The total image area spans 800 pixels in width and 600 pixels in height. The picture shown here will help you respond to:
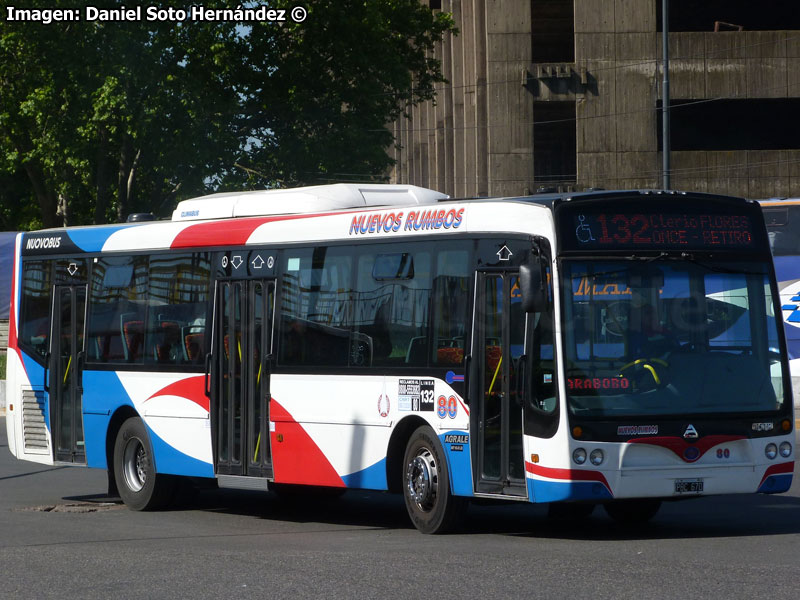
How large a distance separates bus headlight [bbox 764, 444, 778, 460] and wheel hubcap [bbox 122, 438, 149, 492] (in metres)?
6.53

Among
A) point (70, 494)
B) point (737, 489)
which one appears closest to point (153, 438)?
point (70, 494)

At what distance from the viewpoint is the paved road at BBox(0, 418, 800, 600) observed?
28.2 feet

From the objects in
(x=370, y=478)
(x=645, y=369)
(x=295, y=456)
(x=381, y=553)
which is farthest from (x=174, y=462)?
(x=645, y=369)

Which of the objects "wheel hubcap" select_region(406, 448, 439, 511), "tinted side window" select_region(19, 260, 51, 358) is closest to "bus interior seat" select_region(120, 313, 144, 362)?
"tinted side window" select_region(19, 260, 51, 358)

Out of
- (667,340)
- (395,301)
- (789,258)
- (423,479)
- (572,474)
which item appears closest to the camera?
(572,474)

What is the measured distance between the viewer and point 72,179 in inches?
1626

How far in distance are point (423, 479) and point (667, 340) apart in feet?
7.45

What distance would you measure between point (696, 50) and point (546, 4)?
733cm

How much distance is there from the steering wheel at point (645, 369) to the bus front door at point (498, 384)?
32.6 inches

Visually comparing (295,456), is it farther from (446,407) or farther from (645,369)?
(645,369)

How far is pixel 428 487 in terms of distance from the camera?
460 inches

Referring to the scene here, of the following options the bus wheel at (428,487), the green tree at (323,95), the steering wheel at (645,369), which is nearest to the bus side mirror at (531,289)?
the steering wheel at (645,369)

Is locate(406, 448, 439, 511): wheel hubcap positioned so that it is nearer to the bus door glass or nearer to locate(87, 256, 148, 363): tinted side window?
the bus door glass

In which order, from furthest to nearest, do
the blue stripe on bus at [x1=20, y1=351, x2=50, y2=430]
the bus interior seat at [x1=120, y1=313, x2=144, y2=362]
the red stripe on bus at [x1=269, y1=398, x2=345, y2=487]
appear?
the blue stripe on bus at [x1=20, y1=351, x2=50, y2=430]
the bus interior seat at [x1=120, y1=313, x2=144, y2=362]
the red stripe on bus at [x1=269, y1=398, x2=345, y2=487]
